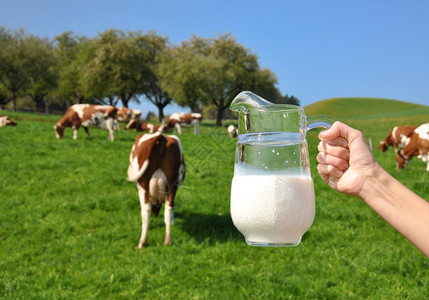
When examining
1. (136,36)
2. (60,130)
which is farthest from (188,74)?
(60,130)

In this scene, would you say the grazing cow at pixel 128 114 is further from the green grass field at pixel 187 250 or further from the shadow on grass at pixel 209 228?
the shadow on grass at pixel 209 228

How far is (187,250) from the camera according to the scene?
20.6ft

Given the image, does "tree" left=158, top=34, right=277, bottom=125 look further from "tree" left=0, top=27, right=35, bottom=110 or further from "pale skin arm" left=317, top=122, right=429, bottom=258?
"pale skin arm" left=317, top=122, right=429, bottom=258

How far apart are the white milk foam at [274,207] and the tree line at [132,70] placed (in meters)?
43.3

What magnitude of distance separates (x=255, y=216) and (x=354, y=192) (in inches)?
21.2

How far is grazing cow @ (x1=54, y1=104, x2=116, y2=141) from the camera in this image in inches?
706

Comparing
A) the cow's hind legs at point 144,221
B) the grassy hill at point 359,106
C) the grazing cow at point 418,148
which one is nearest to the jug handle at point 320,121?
the cow's hind legs at point 144,221

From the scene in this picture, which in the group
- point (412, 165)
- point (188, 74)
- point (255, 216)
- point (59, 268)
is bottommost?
point (59, 268)

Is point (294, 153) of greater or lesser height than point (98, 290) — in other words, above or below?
above

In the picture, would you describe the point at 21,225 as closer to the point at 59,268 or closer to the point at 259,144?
the point at 59,268

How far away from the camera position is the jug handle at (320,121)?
5.31 ft

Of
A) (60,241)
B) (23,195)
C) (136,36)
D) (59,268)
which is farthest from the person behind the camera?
(136,36)

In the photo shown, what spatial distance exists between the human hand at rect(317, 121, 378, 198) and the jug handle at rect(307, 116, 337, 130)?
0.08 feet

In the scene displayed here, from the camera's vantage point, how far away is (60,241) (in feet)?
22.4
